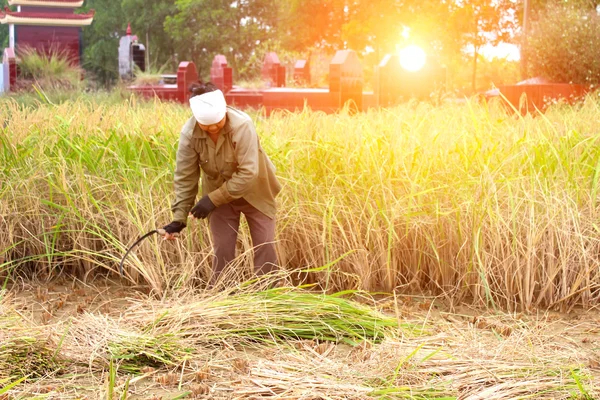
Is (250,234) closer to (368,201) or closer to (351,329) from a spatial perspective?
(368,201)

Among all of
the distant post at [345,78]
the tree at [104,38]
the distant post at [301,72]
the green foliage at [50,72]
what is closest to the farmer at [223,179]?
the distant post at [345,78]

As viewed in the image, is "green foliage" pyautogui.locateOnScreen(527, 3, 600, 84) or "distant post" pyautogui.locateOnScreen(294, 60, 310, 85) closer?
"green foliage" pyautogui.locateOnScreen(527, 3, 600, 84)

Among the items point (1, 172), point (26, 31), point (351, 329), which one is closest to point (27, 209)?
point (1, 172)

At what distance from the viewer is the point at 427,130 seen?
589 cm

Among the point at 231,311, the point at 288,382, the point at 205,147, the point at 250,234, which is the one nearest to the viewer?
the point at 288,382

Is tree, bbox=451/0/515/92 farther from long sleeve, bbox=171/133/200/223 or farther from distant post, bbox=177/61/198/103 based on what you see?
long sleeve, bbox=171/133/200/223

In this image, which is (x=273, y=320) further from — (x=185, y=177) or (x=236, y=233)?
(x=185, y=177)

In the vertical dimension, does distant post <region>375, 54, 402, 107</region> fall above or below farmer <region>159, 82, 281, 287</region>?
above

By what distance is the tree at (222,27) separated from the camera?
37.4 m

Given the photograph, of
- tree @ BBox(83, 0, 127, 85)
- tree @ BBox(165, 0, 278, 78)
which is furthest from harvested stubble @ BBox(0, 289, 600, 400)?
tree @ BBox(83, 0, 127, 85)

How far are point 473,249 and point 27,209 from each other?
2840 millimetres

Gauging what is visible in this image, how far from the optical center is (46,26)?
33531mm

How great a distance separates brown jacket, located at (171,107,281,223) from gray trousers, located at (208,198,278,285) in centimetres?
9

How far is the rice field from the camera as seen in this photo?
315 cm
